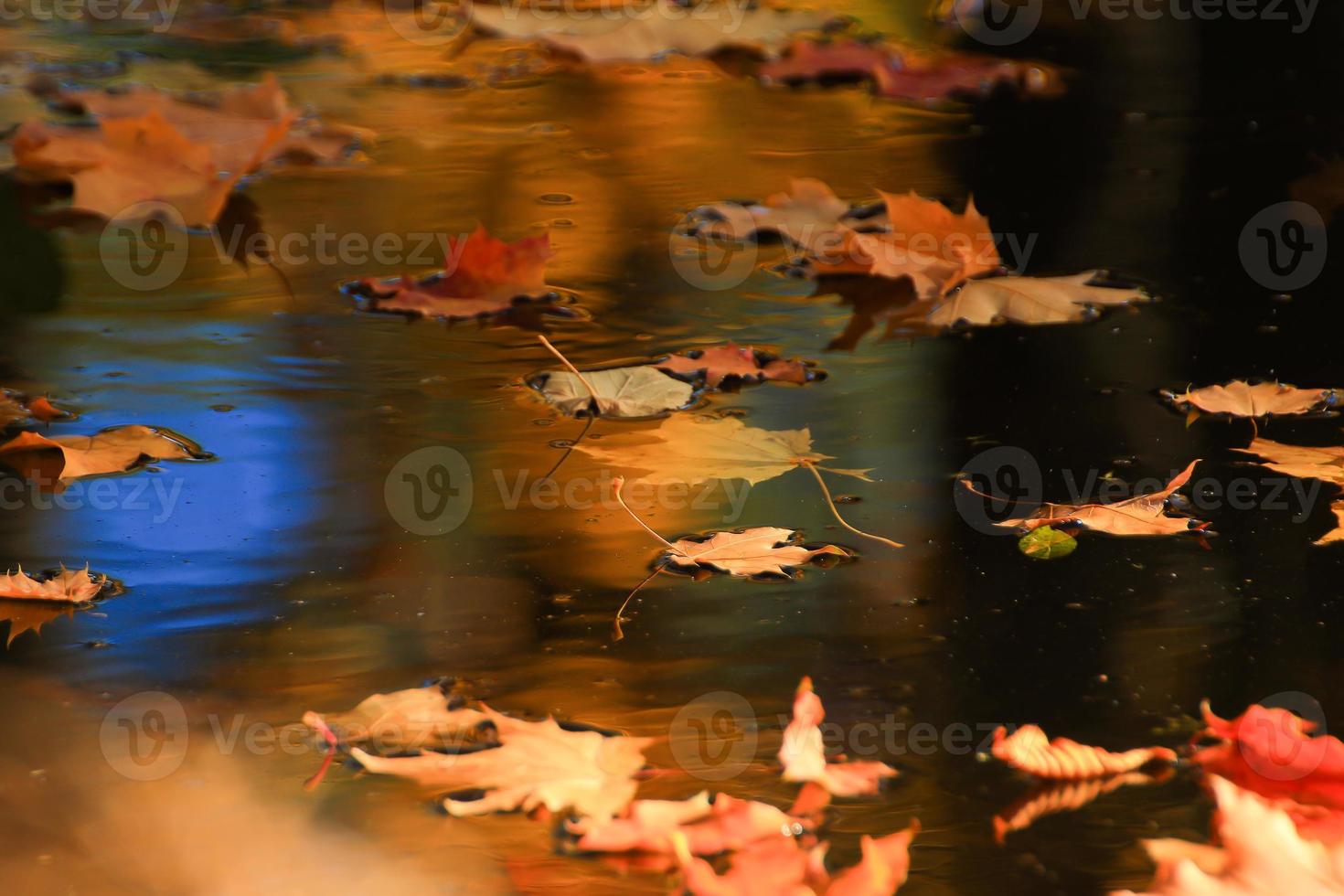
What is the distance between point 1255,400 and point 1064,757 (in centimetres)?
93

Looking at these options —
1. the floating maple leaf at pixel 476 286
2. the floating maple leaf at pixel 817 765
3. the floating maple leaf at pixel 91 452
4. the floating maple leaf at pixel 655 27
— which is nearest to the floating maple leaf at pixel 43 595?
the floating maple leaf at pixel 91 452

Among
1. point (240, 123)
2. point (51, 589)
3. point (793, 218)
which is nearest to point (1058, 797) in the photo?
point (51, 589)

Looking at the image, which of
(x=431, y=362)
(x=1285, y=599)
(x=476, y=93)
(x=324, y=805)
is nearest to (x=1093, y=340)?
(x=1285, y=599)

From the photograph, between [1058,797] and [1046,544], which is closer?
[1058,797]

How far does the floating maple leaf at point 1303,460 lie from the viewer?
183 cm

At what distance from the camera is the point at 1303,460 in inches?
73.3

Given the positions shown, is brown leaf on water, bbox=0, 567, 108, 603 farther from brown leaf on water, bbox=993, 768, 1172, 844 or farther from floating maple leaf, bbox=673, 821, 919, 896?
brown leaf on water, bbox=993, 768, 1172, 844

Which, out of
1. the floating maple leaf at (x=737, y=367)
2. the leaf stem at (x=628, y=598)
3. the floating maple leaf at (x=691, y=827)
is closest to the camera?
the floating maple leaf at (x=691, y=827)

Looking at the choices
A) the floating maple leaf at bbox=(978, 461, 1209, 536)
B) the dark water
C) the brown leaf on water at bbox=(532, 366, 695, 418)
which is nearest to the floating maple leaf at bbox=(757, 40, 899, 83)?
the dark water

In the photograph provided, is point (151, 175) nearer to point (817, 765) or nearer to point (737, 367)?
point (737, 367)

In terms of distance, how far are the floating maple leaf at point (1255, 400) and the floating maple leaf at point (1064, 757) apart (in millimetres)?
843

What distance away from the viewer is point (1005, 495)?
1812mm

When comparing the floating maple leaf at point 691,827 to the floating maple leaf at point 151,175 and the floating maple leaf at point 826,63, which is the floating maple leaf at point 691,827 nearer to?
the floating maple leaf at point 151,175

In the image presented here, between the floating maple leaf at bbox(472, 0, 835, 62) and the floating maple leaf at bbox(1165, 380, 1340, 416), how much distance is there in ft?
8.61
